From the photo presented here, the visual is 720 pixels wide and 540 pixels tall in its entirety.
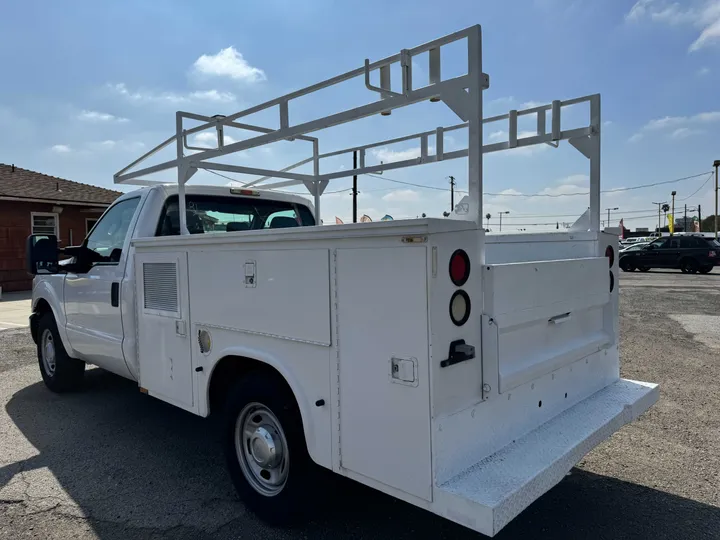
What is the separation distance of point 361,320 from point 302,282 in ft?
1.39

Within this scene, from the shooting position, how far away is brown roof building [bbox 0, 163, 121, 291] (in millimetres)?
17309

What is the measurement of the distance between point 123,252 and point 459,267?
9.99 ft

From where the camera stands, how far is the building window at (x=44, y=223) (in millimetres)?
18109

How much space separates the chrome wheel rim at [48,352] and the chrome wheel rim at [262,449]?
3572 mm

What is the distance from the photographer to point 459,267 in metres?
2.27

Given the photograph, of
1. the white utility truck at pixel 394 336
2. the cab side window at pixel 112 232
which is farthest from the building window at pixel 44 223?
the white utility truck at pixel 394 336

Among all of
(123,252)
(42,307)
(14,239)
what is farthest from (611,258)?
(14,239)

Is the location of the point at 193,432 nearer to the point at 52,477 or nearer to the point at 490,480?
the point at 52,477

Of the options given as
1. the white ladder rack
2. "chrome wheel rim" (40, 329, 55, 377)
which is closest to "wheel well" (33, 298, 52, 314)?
"chrome wheel rim" (40, 329, 55, 377)

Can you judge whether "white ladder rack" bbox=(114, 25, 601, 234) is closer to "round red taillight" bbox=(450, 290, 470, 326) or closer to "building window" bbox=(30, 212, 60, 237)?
"round red taillight" bbox=(450, 290, 470, 326)

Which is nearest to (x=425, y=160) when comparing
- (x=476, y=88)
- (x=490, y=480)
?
(x=476, y=88)

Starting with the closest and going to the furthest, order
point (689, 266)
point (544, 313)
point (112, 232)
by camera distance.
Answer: point (544, 313), point (112, 232), point (689, 266)

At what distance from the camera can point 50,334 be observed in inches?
221

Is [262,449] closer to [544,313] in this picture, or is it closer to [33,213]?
[544,313]
